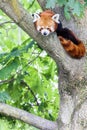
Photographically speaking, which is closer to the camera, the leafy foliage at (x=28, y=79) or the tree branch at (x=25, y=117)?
the tree branch at (x=25, y=117)

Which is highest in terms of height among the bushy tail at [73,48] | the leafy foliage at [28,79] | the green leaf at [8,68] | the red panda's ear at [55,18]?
the red panda's ear at [55,18]

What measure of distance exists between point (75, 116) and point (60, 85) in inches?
8.9

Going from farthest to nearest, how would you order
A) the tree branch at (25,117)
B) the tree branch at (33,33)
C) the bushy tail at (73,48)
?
the bushy tail at (73,48), the tree branch at (25,117), the tree branch at (33,33)

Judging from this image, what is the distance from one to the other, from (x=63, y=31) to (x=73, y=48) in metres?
0.18

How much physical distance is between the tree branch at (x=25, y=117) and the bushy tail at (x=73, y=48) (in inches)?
18.3

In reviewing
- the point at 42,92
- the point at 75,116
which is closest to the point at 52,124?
the point at 75,116

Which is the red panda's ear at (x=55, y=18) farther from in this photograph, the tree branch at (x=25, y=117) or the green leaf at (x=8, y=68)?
the tree branch at (x=25, y=117)

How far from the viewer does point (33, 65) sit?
9.34 feet

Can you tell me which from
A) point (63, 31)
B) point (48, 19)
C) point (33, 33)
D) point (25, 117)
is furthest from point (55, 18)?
point (25, 117)

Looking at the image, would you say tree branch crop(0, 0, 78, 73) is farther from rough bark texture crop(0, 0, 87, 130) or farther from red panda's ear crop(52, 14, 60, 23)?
red panda's ear crop(52, 14, 60, 23)

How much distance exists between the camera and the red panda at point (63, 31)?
2262 millimetres

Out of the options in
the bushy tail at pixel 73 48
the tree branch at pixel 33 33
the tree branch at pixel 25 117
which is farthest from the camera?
the bushy tail at pixel 73 48

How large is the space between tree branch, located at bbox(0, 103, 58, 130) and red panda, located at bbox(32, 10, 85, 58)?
1.53 ft

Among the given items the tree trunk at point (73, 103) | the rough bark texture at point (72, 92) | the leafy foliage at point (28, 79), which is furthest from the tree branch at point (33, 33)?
the leafy foliage at point (28, 79)
